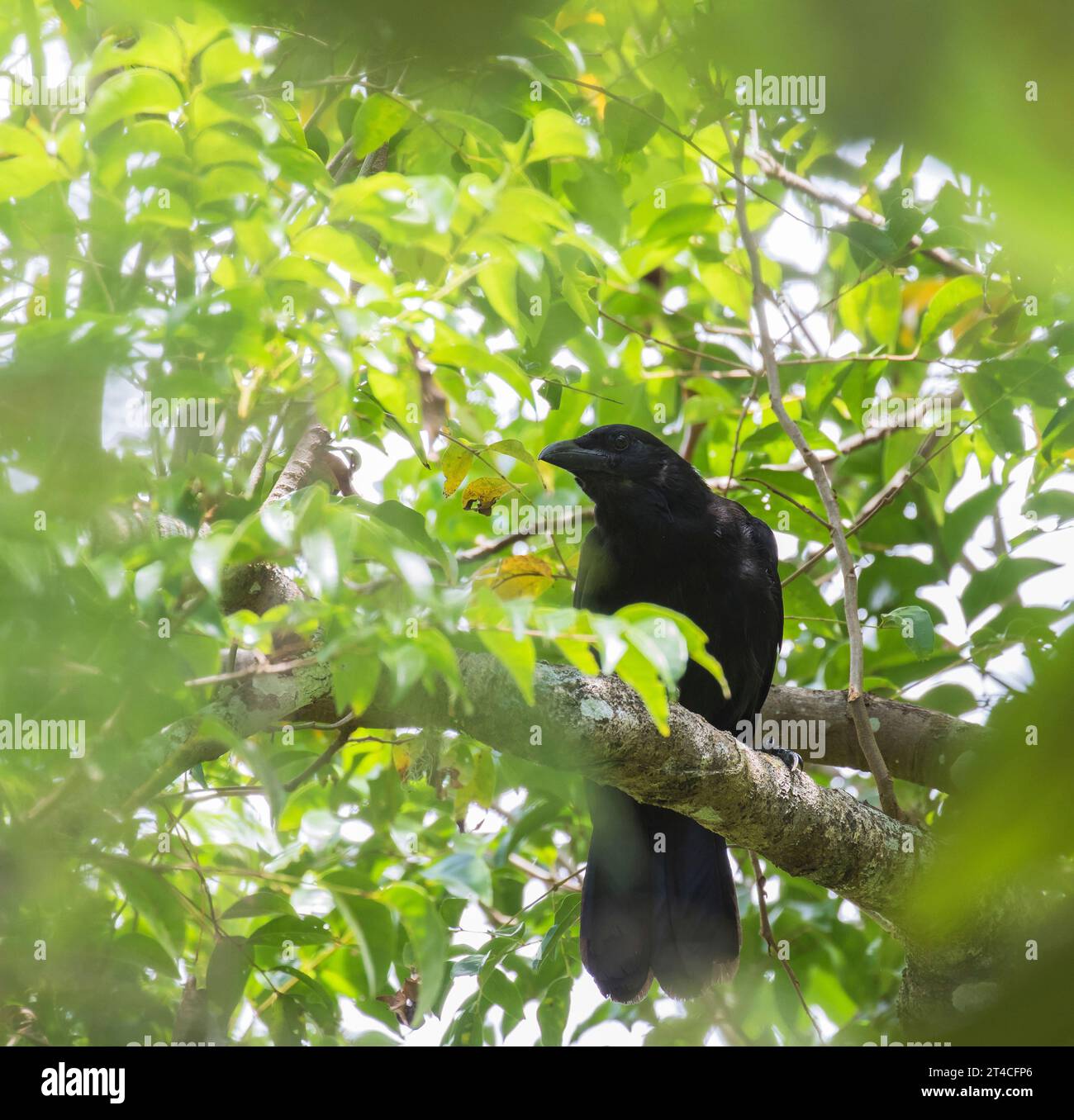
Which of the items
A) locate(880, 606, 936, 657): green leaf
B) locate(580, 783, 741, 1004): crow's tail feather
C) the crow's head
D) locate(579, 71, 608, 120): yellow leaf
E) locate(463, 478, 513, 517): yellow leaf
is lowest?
locate(580, 783, 741, 1004): crow's tail feather

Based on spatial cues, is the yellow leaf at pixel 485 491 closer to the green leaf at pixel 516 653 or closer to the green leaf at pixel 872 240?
the green leaf at pixel 872 240

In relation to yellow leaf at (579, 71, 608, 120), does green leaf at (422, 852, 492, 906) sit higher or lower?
lower

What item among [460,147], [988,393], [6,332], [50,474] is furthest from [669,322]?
[50,474]

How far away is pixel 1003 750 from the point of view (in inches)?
13.3

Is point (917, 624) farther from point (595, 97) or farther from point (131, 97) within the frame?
point (131, 97)

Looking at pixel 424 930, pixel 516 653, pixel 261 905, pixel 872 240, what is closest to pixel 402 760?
pixel 261 905

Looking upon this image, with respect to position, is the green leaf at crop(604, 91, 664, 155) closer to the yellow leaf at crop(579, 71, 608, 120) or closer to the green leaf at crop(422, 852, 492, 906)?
the yellow leaf at crop(579, 71, 608, 120)

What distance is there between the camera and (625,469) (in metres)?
4.46

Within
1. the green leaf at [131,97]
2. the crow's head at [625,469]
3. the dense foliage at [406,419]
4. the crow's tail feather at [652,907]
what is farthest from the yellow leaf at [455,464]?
the green leaf at [131,97]

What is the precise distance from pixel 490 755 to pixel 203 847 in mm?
1253

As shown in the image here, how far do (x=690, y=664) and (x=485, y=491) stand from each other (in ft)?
4.94

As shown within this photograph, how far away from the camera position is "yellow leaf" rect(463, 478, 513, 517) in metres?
3.44

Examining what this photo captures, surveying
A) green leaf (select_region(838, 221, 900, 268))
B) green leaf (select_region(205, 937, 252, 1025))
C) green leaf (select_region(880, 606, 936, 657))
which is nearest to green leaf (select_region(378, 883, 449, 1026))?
green leaf (select_region(205, 937, 252, 1025))

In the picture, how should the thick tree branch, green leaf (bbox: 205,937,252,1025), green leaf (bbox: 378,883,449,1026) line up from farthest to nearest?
the thick tree branch < green leaf (bbox: 205,937,252,1025) < green leaf (bbox: 378,883,449,1026)
